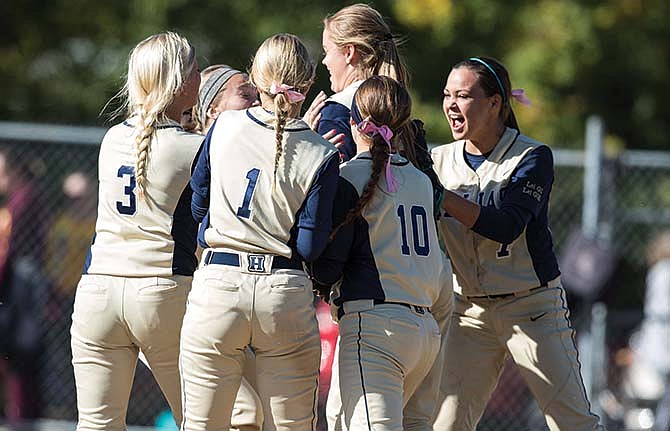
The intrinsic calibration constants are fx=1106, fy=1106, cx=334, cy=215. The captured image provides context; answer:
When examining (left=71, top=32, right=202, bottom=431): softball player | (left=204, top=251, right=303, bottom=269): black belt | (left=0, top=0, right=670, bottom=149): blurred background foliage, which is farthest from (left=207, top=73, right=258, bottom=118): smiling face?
(left=0, top=0, right=670, bottom=149): blurred background foliage

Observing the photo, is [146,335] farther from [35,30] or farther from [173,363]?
[35,30]

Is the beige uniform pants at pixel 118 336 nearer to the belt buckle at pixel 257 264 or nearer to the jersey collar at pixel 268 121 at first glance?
the belt buckle at pixel 257 264

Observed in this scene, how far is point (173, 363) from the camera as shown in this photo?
4578mm

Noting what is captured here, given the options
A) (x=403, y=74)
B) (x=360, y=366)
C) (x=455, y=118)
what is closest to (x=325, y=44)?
(x=403, y=74)

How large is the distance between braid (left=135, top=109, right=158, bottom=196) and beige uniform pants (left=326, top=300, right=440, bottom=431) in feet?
3.20

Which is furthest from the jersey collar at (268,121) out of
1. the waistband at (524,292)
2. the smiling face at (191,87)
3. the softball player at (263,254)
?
the waistband at (524,292)

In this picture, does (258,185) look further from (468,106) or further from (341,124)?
(468,106)

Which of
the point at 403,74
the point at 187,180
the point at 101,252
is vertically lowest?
the point at 101,252

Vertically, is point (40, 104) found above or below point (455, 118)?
below

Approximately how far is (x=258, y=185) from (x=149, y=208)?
21.7 inches

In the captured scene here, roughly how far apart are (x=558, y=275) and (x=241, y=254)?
1780 mm

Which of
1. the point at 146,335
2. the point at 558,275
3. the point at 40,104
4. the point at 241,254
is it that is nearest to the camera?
the point at 241,254

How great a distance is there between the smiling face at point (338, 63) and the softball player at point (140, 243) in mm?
634

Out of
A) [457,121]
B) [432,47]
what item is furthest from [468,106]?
[432,47]
